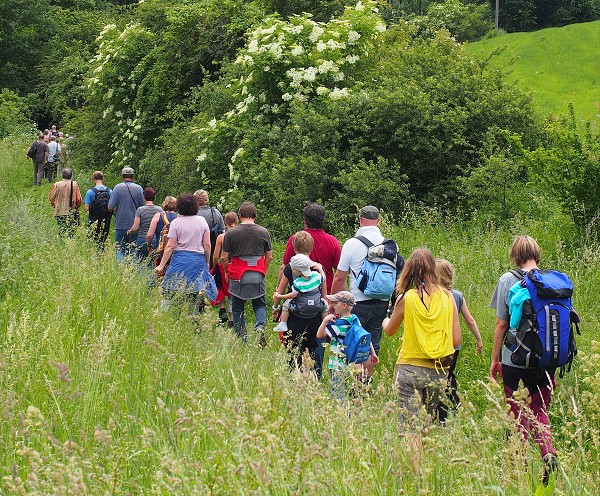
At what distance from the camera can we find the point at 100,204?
14438 mm

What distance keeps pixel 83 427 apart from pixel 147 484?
81cm

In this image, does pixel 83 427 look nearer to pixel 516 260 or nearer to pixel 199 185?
pixel 516 260

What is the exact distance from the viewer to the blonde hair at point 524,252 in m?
6.34

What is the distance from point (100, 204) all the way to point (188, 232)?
4.85 metres

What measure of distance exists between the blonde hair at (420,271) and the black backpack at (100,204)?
30.3 feet

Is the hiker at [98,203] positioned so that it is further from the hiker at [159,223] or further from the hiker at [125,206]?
the hiker at [159,223]

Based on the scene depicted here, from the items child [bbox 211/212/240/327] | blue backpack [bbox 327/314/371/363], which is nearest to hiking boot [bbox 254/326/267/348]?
child [bbox 211/212/240/327]

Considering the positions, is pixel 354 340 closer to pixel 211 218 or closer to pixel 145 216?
pixel 211 218

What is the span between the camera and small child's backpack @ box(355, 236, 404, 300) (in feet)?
26.5

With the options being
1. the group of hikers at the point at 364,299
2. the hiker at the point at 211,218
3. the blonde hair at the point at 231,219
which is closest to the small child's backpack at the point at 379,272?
the group of hikers at the point at 364,299

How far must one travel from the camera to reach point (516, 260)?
6395mm

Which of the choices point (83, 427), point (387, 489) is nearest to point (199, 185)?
point (83, 427)

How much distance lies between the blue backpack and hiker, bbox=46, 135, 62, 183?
22.2 metres

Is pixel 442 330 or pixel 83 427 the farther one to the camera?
pixel 442 330
